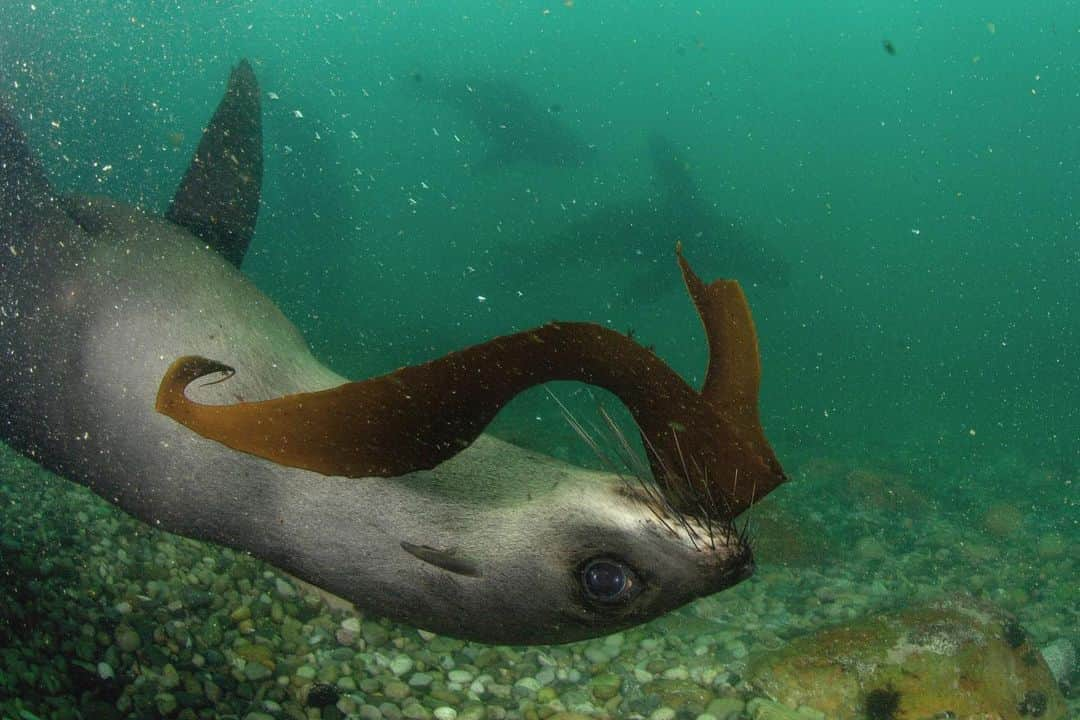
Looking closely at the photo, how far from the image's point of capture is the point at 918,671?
3033mm

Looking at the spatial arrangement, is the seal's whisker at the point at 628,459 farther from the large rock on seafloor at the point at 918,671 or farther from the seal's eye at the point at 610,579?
the large rock on seafloor at the point at 918,671

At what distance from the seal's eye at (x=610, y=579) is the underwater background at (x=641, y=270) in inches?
47.6

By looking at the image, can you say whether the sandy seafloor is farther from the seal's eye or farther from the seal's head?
the seal's eye

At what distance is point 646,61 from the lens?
88500 millimetres

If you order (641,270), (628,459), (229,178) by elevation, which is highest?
(229,178)

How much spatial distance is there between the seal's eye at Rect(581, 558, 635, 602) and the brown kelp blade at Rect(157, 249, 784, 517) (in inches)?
6.0

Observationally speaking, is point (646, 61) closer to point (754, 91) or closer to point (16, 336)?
point (754, 91)

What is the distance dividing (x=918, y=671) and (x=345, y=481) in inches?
111

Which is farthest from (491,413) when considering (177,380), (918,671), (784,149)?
(784,149)

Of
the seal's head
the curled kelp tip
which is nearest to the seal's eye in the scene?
the seal's head

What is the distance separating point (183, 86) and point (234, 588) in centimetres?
7057

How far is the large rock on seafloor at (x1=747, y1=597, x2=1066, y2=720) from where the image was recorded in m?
2.97

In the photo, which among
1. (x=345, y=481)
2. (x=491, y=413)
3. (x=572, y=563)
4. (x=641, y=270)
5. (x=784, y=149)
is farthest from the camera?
(x=784, y=149)

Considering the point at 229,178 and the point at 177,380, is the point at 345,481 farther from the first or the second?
the point at 229,178
